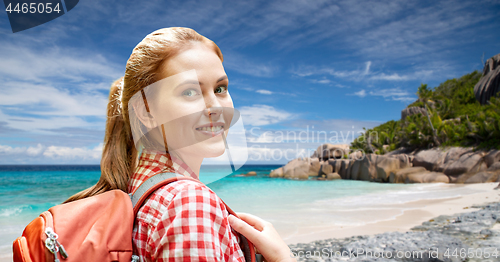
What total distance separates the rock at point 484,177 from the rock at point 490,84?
1627 cm

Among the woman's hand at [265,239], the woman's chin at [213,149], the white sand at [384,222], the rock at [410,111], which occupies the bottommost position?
the white sand at [384,222]

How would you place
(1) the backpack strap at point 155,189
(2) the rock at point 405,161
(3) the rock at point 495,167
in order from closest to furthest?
(1) the backpack strap at point 155,189 → (3) the rock at point 495,167 → (2) the rock at point 405,161

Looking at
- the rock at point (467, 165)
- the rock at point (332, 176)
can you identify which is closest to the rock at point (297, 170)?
the rock at point (332, 176)

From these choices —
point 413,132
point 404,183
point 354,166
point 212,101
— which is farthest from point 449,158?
point 212,101

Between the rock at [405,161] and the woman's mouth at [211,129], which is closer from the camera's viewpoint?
the woman's mouth at [211,129]

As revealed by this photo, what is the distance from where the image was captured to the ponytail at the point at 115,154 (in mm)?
1051

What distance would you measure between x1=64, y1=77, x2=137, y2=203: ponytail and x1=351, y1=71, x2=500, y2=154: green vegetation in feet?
77.7

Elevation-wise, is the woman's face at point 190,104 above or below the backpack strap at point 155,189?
above

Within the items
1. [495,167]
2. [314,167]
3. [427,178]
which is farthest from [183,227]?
[314,167]

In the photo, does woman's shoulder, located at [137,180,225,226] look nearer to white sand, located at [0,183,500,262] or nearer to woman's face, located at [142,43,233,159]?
woman's face, located at [142,43,233,159]

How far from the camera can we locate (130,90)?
3.51 ft

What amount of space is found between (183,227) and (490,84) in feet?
125

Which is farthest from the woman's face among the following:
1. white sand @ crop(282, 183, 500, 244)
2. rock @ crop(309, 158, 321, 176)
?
rock @ crop(309, 158, 321, 176)

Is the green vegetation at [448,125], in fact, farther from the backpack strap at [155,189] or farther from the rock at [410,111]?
the backpack strap at [155,189]
